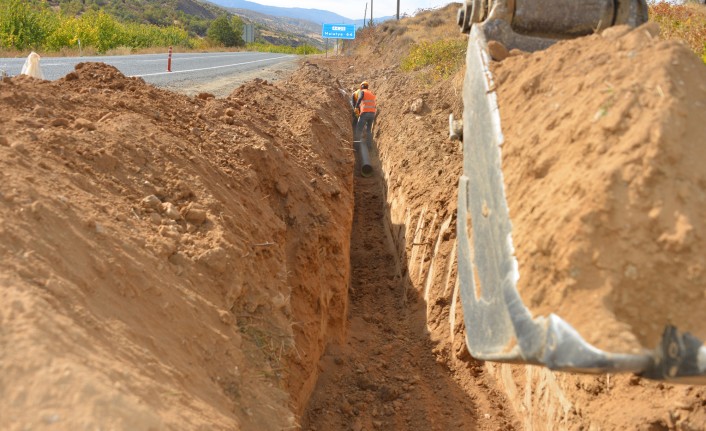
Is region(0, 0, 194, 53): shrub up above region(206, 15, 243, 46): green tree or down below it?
below

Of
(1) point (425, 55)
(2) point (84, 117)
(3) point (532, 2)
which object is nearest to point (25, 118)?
(2) point (84, 117)

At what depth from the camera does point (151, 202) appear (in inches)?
176

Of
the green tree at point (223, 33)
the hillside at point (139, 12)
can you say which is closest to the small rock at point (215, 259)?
the green tree at point (223, 33)

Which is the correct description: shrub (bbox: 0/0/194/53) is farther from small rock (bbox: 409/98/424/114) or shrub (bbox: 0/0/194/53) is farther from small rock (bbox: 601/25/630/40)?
small rock (bbox: 601/25/630/40)

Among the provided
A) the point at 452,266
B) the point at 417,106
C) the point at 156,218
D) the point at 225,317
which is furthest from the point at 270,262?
the point at 417,106

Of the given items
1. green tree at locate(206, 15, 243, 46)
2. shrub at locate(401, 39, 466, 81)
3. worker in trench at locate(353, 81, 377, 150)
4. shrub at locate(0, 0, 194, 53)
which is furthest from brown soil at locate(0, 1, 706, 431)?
green tree at locate(206, 15, 243, 46)

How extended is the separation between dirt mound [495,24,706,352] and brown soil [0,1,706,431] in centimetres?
1

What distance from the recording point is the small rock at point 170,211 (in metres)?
4.50

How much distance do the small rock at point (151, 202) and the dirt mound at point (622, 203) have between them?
8.35 feet

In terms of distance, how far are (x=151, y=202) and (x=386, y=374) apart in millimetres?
3250

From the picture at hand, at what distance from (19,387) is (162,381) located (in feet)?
2.28

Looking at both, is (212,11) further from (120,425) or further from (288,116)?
(120,425)

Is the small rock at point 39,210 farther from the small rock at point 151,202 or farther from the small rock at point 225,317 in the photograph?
the small rock at point 225,317

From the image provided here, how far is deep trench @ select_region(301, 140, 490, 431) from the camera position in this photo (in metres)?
5.75
